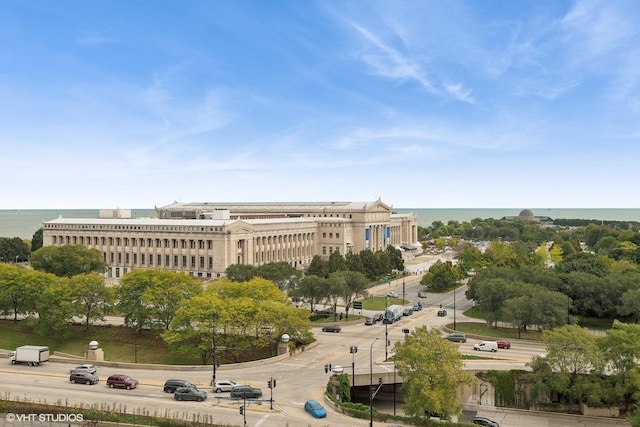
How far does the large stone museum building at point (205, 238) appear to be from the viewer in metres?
130

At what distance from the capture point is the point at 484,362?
63.6 metres

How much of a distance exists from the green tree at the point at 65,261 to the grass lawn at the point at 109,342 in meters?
25.9

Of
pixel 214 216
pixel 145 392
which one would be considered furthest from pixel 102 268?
pixel 145 392

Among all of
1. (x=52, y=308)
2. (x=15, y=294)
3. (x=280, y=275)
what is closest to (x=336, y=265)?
(x=280, y=275)

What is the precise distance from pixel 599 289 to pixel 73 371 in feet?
226

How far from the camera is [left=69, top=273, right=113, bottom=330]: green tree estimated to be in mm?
78000

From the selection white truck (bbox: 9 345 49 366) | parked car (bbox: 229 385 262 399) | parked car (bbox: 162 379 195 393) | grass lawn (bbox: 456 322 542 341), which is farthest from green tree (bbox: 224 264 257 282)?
parked car (bbox: 229 385 262 399)

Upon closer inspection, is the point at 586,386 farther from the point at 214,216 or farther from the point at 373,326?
the point at 214,216

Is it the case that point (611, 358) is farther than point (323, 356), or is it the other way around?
point (323, 356)

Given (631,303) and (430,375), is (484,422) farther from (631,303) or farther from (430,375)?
(631,303)

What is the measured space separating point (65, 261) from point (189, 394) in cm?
6892

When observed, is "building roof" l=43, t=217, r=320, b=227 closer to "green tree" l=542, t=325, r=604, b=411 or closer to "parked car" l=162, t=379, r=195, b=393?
"parked car" l=162, t=379, r=195, b=393

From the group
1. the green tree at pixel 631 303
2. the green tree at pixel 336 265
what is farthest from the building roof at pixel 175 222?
the green tree at pixel 631 303

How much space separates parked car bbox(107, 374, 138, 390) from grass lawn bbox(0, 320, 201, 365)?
13.3 m
